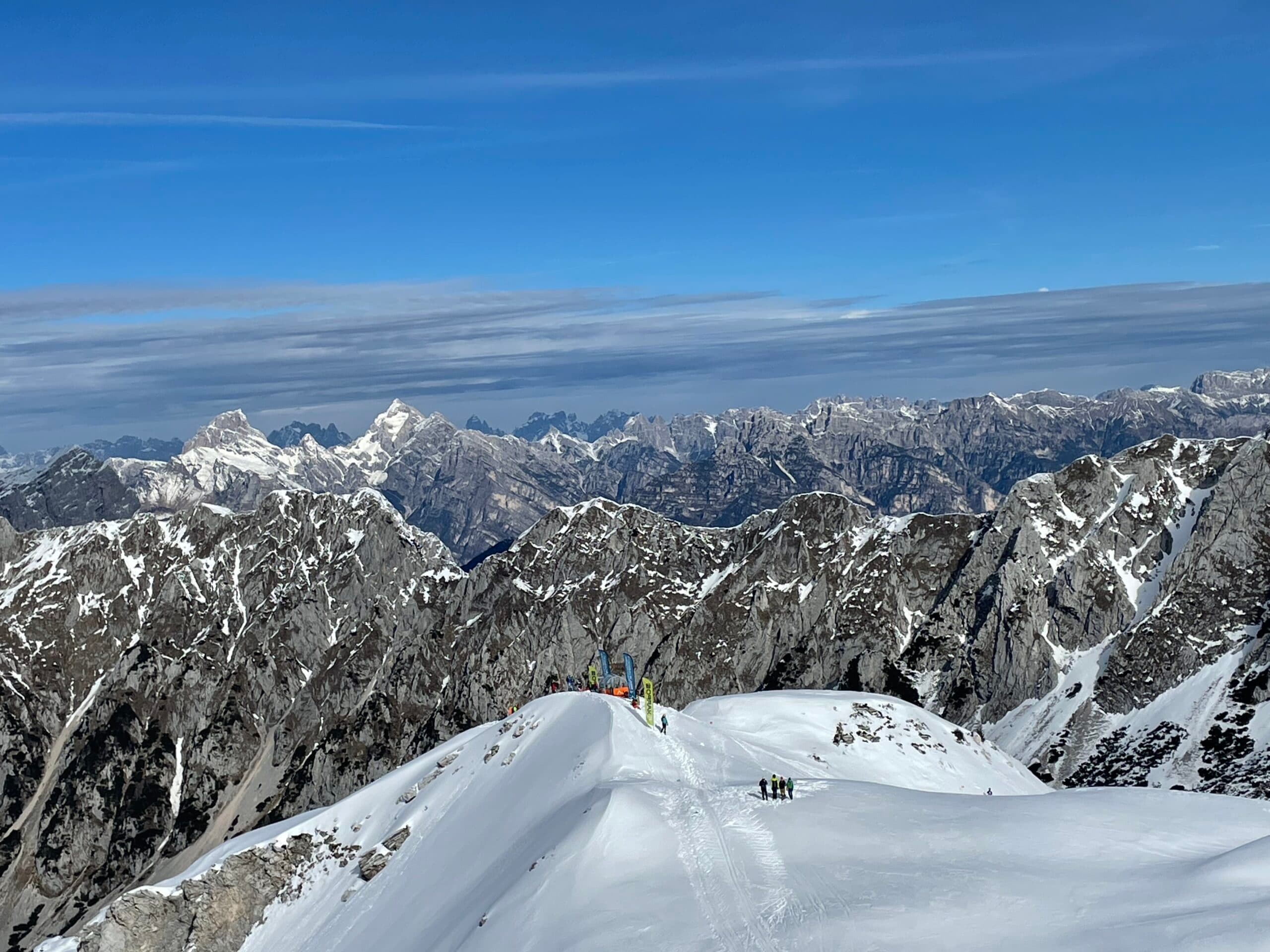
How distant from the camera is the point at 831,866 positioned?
5788 cm

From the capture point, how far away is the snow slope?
4706cm

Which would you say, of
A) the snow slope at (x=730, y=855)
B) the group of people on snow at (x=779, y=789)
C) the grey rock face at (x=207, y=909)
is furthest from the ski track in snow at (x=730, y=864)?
the grey rock face at (x=207, y=909)

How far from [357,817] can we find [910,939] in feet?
243

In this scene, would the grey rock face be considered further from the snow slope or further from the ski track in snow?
the ski track in snow

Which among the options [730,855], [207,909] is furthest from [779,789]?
[207,909]

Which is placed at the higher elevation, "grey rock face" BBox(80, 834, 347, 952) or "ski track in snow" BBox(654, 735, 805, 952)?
"ski track in snow" BBox(654, 735, 805, 952)

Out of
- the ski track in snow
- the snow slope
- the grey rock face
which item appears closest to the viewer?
the snow slope

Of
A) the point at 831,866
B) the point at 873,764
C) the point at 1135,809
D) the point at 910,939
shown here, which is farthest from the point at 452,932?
the point at 873,764

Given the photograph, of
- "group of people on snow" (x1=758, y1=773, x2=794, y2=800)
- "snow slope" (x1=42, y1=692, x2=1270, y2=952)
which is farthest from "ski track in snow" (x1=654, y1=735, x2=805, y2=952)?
"group of people on snow" (x1=758, y1=773, x2=794, y2=800)

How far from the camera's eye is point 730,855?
6231 cm

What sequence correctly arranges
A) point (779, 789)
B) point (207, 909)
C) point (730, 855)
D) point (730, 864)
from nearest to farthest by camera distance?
point (730, 864), point (730, 855), point (779, 789), point (207, 909)

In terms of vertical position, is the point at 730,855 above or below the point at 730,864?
below

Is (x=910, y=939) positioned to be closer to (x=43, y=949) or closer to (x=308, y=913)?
(x=308, y=913)

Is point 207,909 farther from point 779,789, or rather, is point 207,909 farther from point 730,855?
point 730,855
